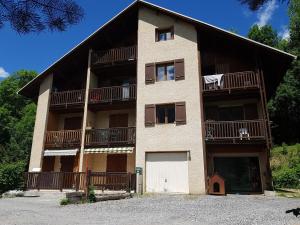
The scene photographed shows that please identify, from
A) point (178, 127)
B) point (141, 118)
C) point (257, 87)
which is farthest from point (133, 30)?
point (257, 87)

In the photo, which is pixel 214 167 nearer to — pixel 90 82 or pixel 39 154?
pixel 90 82

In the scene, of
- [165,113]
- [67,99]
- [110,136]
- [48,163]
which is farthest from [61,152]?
[165,113]

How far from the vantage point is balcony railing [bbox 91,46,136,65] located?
72.3 feet

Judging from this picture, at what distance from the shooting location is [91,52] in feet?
76.3

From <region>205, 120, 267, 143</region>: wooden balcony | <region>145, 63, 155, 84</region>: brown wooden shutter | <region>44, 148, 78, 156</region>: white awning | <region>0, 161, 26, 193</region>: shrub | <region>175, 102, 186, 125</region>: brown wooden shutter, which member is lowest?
<region>0, 161, 26, 193</region>: shrub

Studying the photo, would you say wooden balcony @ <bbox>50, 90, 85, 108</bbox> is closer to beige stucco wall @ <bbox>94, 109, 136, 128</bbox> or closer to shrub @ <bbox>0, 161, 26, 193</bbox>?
beige stucco wall @ <bbox>94, 109, 136, 128</bbox>

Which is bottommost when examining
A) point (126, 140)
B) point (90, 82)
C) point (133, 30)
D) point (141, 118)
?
point (126, 140)

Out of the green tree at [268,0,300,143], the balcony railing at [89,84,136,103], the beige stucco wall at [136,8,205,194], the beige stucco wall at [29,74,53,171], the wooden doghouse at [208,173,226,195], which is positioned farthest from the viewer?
the green tree at [268,0,300,143]

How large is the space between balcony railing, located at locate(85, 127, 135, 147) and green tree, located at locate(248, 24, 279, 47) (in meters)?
31.2

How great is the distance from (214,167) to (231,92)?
5255 mm

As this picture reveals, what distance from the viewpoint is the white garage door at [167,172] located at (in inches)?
727

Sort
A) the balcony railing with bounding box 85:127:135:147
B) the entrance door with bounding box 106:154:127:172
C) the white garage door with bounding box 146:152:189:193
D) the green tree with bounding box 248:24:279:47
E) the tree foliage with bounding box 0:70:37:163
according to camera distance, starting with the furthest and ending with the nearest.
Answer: the green tree with bounding box 248:24:279:47, the tree foliage with bounding box 0:70:37:163, the entrance door with bounding box 106:154:127:172, the balcony railing with bounding box 85:127:135:147, the white garage door with bounding box 146:152:189:193

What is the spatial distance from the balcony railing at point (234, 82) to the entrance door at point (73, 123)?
1072 centimetres

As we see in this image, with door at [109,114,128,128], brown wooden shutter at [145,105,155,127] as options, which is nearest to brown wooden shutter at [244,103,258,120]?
brown wooden shutter at [145,105,155,127]
